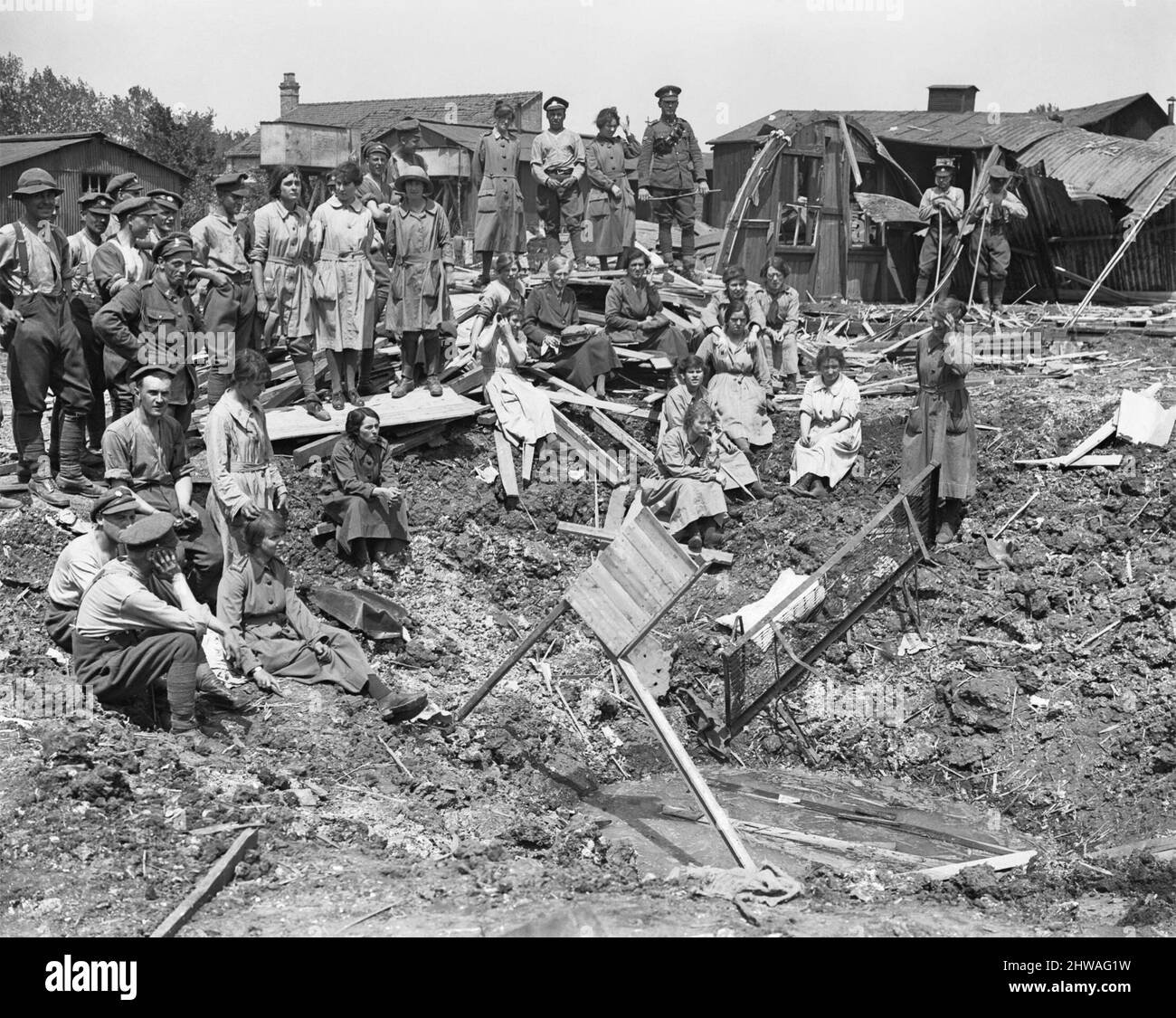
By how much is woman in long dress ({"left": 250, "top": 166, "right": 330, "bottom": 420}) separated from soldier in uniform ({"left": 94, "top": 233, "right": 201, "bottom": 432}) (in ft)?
5.60

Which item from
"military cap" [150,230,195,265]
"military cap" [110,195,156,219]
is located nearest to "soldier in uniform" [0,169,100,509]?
"military cap" [110,195,156,219]

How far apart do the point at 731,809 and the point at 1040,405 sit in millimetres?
6275

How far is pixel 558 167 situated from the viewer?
620 inches

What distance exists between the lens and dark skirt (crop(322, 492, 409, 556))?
11125mm

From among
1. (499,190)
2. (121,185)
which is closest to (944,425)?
(499,190)

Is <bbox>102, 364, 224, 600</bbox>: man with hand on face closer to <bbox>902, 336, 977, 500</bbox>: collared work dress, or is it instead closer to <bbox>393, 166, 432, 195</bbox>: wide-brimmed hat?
<bbox>393, 166, 432, 195</bbox>: wide-brimmed hat

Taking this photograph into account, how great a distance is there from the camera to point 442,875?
7277 millimetres

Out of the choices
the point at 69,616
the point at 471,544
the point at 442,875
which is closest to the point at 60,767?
the point at 69,616

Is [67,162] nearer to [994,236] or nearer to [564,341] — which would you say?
[564,341]

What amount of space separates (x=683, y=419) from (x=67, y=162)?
21544 millimetres

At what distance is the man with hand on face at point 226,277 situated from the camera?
1144 cm

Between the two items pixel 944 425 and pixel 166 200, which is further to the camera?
pixel 944 425

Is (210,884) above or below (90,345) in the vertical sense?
below

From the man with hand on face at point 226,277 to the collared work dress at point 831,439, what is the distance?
16.5 feet
